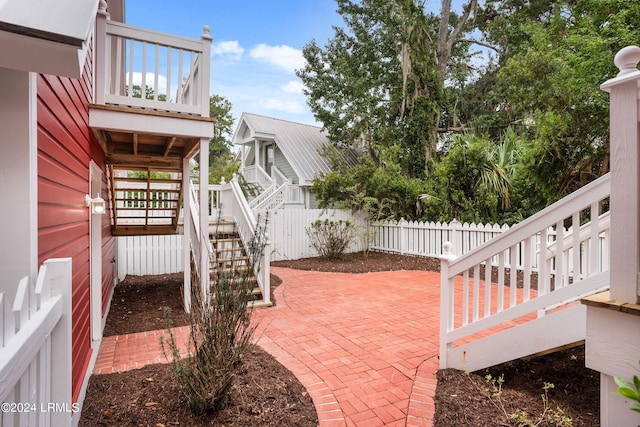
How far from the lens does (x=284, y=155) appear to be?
14664 mm

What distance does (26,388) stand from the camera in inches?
45.9

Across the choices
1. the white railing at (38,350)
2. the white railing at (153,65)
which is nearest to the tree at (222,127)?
the white railing at (153,65)

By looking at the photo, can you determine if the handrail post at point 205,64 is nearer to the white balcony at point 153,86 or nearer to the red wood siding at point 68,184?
the white balcony at point 153,86

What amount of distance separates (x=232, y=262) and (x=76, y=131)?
1.84 meters

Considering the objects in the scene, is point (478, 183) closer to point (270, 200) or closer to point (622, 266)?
point (270, 200)

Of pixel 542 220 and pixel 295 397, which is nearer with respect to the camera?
pixel 542 220

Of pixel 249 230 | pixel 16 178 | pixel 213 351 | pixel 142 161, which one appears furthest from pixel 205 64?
pixel 213 351

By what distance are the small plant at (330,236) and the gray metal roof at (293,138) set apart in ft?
12.4

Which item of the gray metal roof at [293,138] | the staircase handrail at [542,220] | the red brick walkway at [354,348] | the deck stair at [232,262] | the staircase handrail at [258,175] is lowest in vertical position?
the red brick walkway at [354,348]

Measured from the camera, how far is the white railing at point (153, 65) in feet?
13.7

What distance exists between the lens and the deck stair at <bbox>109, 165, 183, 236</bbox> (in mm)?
6391

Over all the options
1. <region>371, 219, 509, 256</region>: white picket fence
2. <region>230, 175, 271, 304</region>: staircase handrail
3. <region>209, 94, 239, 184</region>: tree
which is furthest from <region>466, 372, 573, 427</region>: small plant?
<region>209, 94, 239, 184</region>: tree

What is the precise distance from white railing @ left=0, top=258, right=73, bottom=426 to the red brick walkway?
67.3 inches

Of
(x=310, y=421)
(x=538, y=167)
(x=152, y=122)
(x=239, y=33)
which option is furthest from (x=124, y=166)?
(x=239, y=33)
